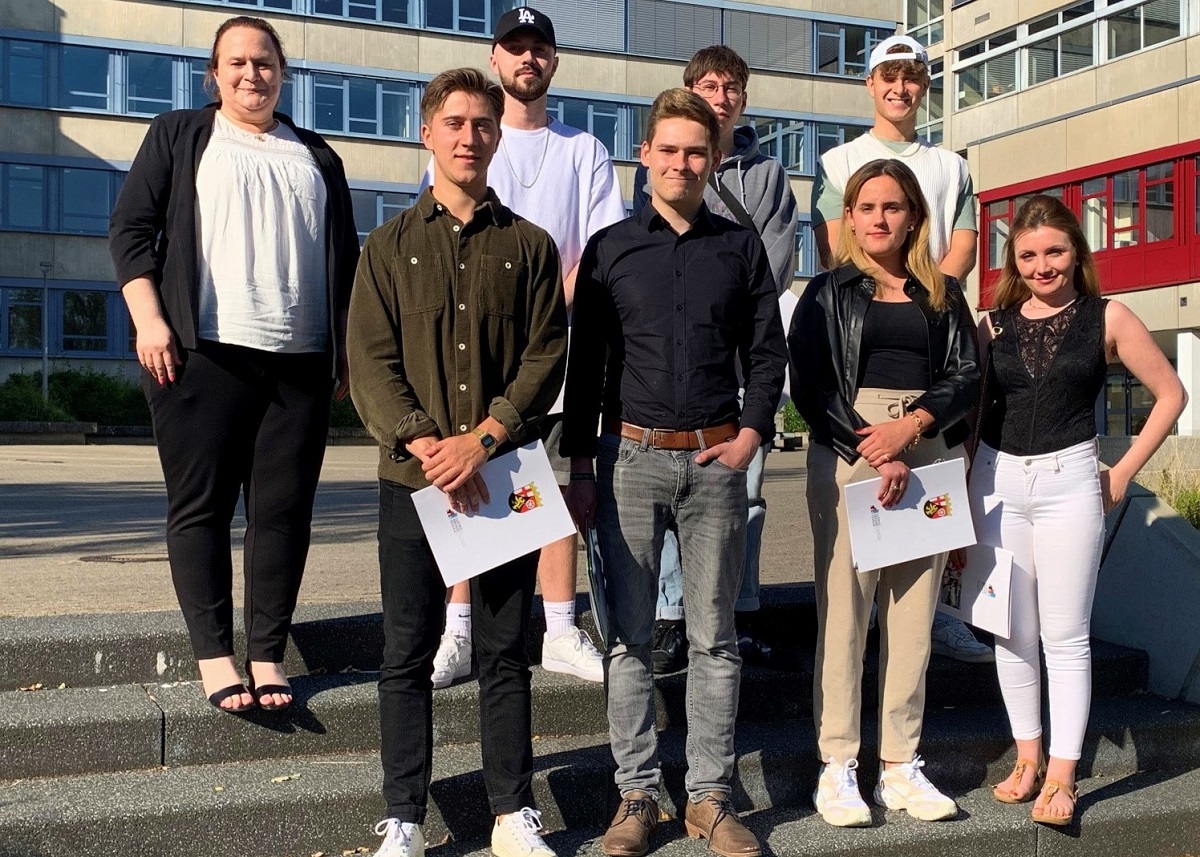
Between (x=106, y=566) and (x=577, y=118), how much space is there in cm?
3461

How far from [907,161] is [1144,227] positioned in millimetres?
30941

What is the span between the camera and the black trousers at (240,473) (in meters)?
4.43

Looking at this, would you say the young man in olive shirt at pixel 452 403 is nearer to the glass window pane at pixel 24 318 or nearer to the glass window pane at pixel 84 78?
the glass window pane at pixel 84 78

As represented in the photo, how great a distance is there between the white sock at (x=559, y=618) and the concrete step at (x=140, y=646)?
181 mm

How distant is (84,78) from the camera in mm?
37375

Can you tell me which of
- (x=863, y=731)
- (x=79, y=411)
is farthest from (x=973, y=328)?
(x=79, y=411)

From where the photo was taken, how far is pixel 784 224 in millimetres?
5402

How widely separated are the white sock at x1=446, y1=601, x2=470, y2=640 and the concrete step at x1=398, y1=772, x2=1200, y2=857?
2.75ft

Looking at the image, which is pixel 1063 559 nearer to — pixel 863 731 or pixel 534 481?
pixel 863 731

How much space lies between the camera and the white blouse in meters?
4.46

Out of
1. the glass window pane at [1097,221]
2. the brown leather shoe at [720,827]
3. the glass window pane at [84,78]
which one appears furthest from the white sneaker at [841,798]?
the glass window pane at [84,78]

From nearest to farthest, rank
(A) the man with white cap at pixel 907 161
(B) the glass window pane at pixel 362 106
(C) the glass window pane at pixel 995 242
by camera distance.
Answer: (A) the man with white cap at pixel 907 161
(C) the glass window pane at pixel 995 242
(B) the glass window pane at pixel 362 106

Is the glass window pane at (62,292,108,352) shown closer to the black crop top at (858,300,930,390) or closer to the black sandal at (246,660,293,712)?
the black sandal at (246,660,293,712)

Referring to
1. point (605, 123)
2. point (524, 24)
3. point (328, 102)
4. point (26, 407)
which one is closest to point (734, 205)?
point (524, 24)
